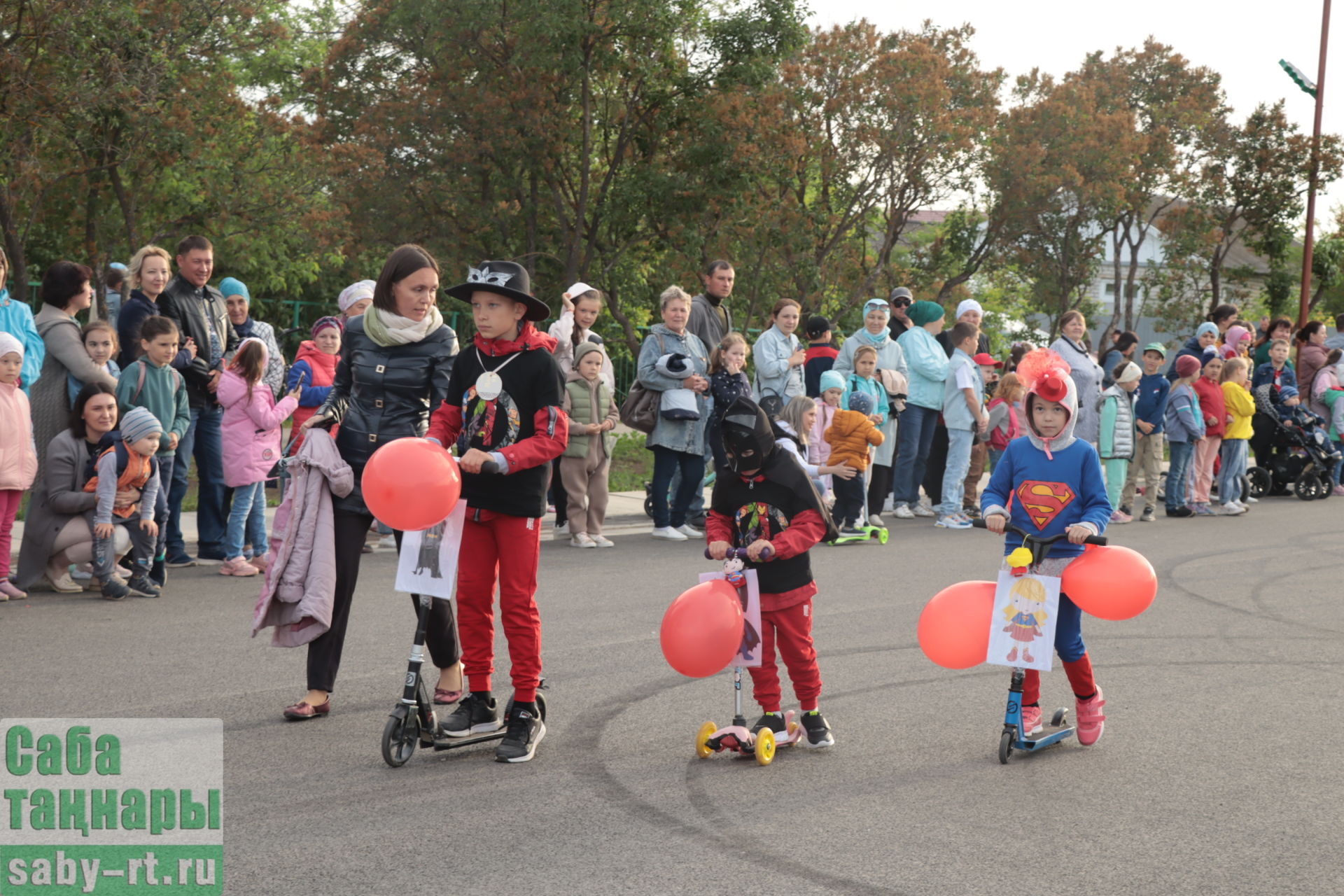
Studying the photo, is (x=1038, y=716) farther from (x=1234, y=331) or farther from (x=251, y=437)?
(x=1234, y=331)

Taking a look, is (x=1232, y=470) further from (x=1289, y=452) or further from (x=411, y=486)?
(x=411, y=486)

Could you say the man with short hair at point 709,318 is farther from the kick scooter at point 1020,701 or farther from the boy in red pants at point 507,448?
the boy in red pants at point 507,448

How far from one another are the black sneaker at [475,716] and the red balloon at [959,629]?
74.9 inches

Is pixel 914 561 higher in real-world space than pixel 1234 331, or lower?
lower

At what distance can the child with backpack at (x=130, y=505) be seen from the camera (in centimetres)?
882

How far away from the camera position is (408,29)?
2123cm

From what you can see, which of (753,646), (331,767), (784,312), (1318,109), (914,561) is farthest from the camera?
(1318,109)

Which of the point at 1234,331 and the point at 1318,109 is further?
the point at 1318,109

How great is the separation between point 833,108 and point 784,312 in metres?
13.5

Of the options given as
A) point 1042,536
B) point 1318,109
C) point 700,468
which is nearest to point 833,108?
point 1318,109

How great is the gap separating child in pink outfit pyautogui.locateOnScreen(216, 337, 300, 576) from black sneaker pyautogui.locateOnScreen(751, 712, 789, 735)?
5.37m

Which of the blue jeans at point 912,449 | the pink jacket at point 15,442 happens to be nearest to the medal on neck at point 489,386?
the pink jacket at point 15,442

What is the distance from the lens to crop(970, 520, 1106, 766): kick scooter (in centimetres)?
570

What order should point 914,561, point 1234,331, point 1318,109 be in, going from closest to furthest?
1. point 914,561
2. point 1234,331
3. point 1318,109
